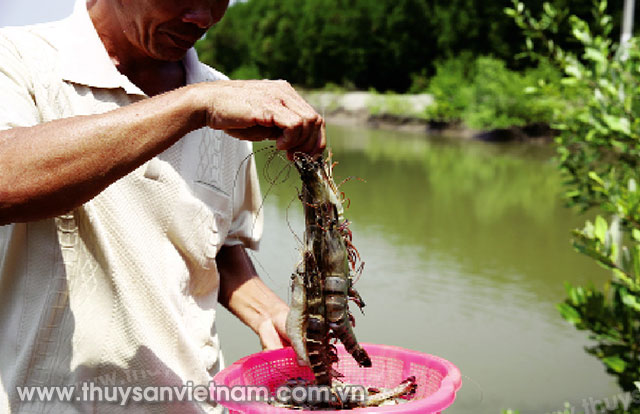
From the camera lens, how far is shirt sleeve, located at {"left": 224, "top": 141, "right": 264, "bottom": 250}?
235cm

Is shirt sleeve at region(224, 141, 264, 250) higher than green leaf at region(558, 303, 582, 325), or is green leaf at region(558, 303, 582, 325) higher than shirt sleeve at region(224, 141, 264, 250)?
shirt sleeve at region(224, 141, 264, 250)

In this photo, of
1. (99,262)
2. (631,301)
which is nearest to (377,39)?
(631,301)

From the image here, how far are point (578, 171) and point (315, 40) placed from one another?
1808 inches

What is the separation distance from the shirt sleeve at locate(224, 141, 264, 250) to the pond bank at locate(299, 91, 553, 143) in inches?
977

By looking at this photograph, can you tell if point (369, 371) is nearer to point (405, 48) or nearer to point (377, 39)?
point (405, 48)

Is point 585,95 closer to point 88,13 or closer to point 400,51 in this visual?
point 88,13

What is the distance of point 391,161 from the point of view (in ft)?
68.0

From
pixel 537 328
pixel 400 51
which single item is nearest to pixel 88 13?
pixel 537 328

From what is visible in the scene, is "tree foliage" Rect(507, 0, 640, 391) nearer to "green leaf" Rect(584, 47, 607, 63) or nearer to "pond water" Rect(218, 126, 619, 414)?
"green leaf" Rect(584, 47, 607, 63)

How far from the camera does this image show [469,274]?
9.89 metres

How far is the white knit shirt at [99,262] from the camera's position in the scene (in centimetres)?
178

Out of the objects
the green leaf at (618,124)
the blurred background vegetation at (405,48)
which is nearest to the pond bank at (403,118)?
the blurred background vegetation at (405,48)

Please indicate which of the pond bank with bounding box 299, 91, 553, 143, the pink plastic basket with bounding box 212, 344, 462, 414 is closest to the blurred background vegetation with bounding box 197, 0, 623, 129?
the pond bank with bounding box 299, 91, 553, 143

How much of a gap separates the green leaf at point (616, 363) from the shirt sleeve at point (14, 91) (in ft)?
A: 10.9
